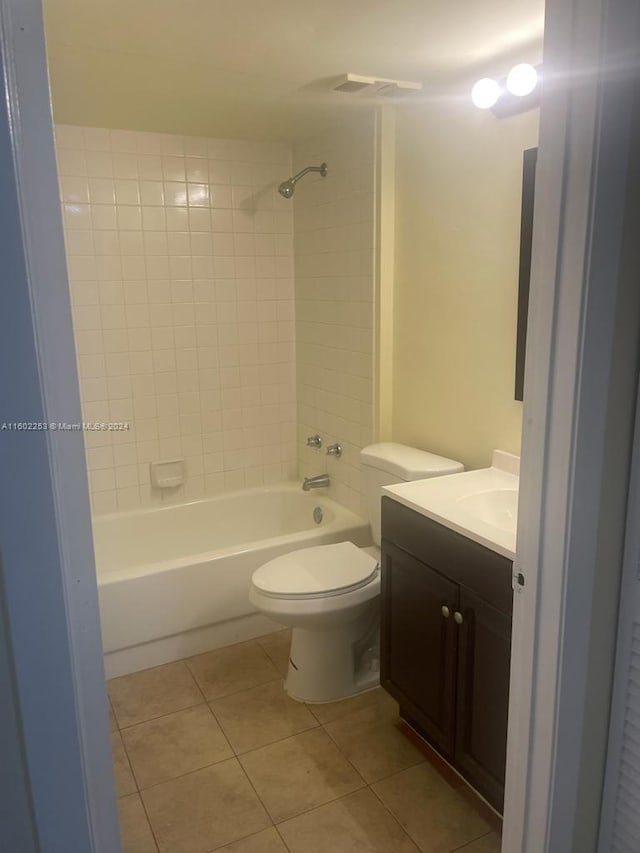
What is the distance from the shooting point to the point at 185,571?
2602 mm

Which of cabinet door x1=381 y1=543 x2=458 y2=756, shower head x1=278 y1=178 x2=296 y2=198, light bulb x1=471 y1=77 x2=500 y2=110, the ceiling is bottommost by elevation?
cabinet door x1=381 y1=543 x2=458 y2=756

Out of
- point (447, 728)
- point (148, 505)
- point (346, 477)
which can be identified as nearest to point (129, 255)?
point (148, 505)

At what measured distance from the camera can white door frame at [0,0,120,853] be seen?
27.9 inches

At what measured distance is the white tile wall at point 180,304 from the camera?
2896 mm

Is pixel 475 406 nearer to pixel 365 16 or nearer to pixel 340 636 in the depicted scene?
pixel 340 636

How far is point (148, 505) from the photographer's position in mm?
3229

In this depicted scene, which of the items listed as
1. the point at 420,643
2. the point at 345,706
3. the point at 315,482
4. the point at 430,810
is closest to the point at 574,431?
the point at 420,643

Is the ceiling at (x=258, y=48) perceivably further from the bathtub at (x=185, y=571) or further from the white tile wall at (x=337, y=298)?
the bathtub at (x=185, y=571)

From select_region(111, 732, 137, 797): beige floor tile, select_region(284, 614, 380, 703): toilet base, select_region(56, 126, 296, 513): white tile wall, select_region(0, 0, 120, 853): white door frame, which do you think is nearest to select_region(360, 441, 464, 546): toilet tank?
select_region(284, 614, 380, 703): toilet base

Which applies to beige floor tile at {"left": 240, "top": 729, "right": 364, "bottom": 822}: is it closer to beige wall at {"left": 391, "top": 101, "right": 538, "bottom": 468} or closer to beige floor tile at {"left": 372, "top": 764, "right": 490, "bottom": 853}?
beige floor tile at {"left": 372, "top": 764, "right": 490, "bottom": 853}

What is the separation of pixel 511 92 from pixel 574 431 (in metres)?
1.25

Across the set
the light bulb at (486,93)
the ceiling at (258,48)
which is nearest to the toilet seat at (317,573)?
the light bulb at (486,93)

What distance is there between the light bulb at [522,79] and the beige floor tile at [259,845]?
86.2 inches

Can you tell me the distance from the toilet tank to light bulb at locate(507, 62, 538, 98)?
1195 mm
